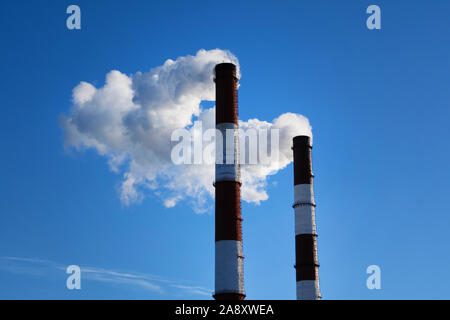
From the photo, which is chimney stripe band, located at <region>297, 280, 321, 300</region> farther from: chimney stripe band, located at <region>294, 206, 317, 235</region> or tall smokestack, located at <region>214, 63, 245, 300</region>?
tall smokestack, located at <region>214, 63, 245, 300</region>

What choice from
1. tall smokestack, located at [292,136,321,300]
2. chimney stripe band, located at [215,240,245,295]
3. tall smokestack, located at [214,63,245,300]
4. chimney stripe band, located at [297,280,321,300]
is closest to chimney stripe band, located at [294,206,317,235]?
tall smokestack, located at [292,136,321,300]

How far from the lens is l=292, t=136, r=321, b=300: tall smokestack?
120ft

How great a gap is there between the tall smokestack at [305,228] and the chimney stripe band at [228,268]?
6422 mm

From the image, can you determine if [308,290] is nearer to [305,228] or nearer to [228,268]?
[305,228]

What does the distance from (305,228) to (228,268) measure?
8231 mm

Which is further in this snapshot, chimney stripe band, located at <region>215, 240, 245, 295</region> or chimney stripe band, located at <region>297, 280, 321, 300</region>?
chimney stripe band, located at <region>297, 280, 321, 300</region>

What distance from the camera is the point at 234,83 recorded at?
116 feet

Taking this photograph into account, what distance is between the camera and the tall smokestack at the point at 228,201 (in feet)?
104

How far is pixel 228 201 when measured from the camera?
32562mm

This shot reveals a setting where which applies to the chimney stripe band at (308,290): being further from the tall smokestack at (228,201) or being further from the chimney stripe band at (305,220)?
the tall smokestack at (228,201)

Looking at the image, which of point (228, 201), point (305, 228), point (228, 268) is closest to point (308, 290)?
point (305, 228)

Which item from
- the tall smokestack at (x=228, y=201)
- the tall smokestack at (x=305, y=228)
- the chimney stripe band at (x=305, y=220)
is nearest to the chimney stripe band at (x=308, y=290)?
the tall smokestack at (x=305, y=228)

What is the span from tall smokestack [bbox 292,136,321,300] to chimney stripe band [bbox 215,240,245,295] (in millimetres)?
6422
